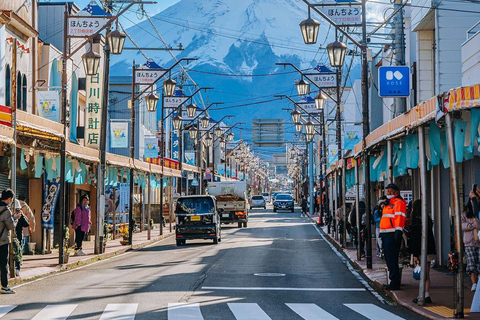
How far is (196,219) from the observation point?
30594 mm

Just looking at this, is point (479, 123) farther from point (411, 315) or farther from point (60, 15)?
point (60, 15)

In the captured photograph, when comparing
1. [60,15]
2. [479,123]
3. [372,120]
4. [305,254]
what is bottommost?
[305,254]

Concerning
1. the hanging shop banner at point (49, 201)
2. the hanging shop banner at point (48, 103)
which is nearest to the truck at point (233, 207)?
the hanging shop banner at point (49, 201)

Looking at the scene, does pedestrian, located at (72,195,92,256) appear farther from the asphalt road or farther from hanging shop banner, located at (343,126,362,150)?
hanging shop banner, located at (343,126,362,150)

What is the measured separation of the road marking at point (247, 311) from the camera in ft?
37.2

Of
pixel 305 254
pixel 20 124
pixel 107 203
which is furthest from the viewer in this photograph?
pixel 107 203

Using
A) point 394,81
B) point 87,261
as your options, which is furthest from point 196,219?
point 394,81

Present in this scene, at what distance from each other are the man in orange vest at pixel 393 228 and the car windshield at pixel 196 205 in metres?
16.5

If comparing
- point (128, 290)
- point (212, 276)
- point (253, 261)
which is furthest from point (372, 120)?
point (128, 290)

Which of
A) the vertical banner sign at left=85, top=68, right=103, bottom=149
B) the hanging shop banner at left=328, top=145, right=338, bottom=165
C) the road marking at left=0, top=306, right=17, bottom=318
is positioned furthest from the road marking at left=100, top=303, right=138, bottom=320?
the hanging shop banner at left=328, top=145, right=338, bottom=165

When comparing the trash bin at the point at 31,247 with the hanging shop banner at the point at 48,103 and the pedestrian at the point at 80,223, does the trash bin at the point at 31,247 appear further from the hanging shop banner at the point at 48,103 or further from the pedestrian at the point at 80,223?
the hanging shop banner at the point at 48,103

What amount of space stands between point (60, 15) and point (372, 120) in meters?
19.6

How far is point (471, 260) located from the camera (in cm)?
1306

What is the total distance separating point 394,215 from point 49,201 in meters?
15.4
